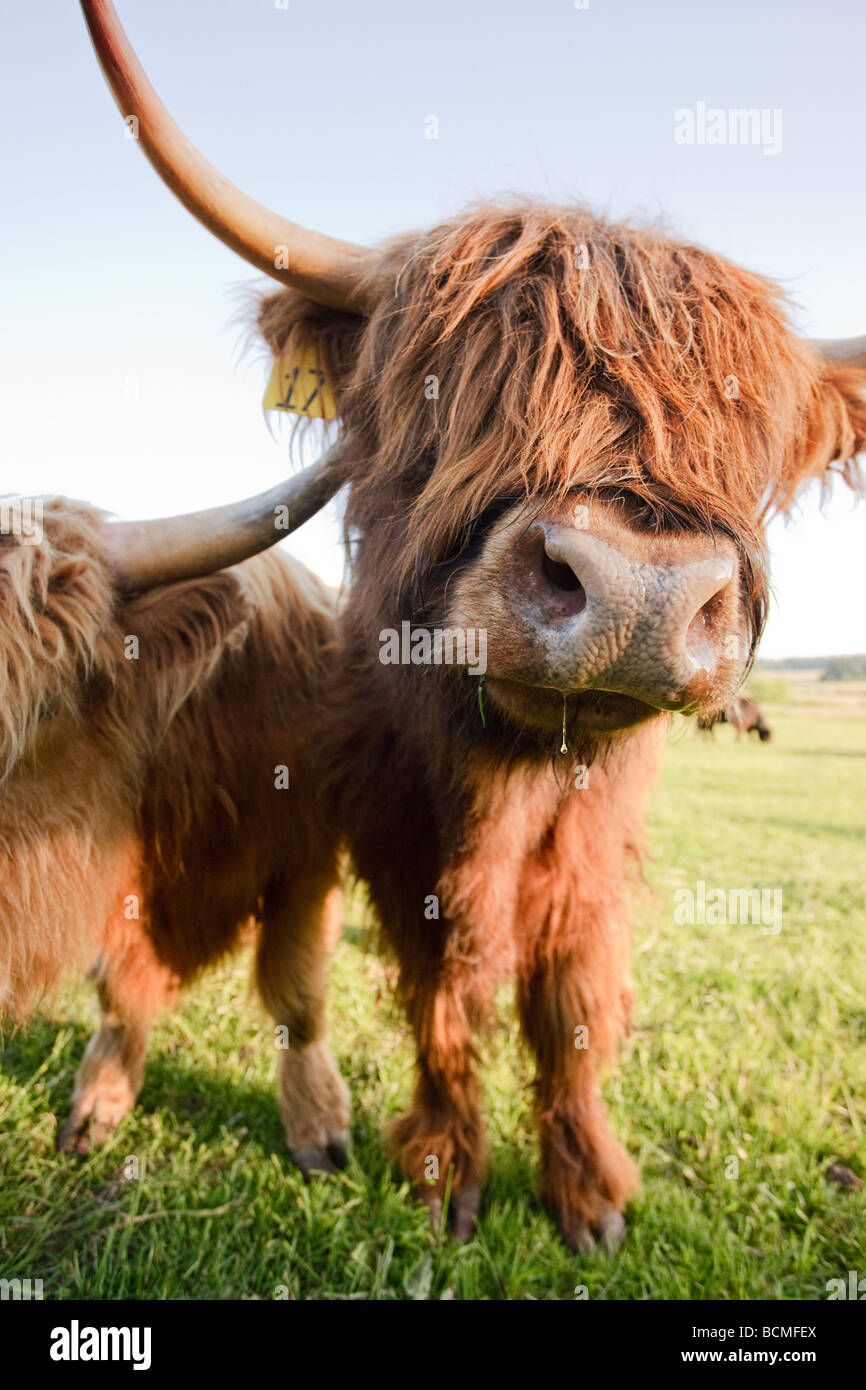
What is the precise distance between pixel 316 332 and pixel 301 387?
15cm

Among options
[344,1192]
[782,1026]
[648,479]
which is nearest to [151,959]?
[344,1192]

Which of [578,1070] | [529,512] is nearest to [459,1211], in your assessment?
A: [578,1070]

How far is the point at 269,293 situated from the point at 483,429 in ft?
3.88

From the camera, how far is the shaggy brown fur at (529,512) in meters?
1.55

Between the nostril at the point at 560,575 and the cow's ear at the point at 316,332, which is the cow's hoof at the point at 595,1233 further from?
the cow's ear at the point at 316,332

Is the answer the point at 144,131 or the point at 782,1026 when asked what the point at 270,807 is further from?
the point at 782,1026

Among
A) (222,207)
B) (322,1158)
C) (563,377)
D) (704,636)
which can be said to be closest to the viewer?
(704,636)

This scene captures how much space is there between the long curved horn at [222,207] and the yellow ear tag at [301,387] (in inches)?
7.4

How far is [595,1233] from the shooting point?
2.48m

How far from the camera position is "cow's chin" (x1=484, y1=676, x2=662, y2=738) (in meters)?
1.65

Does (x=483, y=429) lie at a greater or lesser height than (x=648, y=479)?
greater

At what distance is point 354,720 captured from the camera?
2.43m

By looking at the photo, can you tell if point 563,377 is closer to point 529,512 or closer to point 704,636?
point 529,512

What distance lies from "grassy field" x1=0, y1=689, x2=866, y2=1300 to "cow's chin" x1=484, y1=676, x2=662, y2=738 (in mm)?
443
